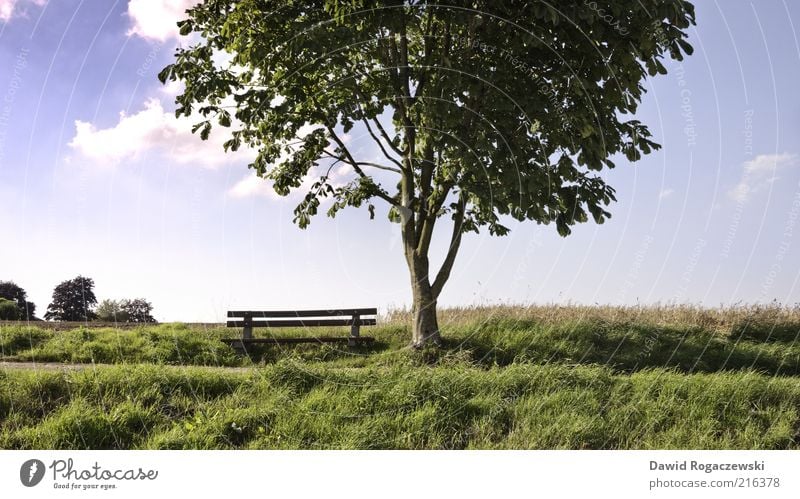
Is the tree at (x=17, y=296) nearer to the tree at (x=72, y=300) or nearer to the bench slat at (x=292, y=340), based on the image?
the tree at (x=72, y=300)

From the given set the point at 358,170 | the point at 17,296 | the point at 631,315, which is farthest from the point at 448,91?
the point at 17,296

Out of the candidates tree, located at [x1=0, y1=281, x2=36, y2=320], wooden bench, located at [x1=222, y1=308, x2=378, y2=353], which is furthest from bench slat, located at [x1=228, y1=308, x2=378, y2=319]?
tree, located at [x1=0, y1=281, x2=36, y2=320]

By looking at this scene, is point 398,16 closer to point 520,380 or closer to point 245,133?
point 245,133

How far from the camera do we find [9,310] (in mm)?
17859

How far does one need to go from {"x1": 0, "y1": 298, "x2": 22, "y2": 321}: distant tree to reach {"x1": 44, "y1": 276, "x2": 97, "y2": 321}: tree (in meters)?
1.20

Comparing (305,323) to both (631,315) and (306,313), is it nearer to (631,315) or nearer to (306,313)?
(306,313)

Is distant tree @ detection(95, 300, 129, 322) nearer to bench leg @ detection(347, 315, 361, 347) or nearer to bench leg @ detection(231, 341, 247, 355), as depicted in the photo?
bench leg @ detection(231, 341, 247, 355)

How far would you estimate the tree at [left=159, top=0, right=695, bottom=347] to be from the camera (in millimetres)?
11094

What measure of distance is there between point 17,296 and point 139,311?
160 inches

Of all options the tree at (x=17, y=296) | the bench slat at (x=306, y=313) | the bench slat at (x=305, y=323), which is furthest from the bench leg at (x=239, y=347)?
the tree at (x=17, y=296)

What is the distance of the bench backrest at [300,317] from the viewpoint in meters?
15.6

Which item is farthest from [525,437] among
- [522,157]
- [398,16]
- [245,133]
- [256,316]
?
[245,133]

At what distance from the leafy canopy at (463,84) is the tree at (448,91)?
0.03 m
